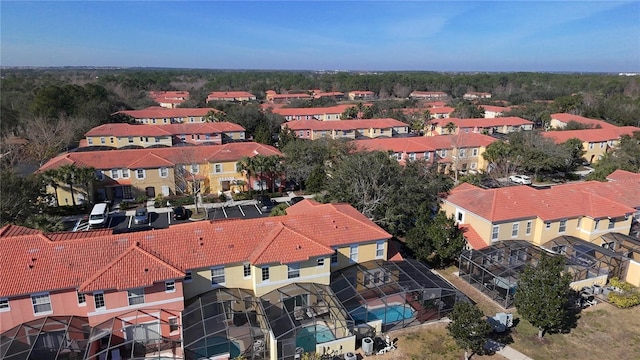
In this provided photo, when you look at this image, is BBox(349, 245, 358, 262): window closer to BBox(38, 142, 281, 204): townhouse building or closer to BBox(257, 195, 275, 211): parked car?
BBox(257, 195, 275, 211): parked car

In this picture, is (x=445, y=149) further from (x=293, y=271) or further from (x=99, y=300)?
(x=99, y=300)

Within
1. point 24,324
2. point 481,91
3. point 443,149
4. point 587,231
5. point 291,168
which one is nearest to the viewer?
point 24,324

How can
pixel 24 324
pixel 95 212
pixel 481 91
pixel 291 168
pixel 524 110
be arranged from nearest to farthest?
pixel 24 324, pixel 95 212, pixel 291 168, pixel 524 110, pixel 481 91

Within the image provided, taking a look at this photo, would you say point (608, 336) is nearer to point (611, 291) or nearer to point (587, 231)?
point (611, 291)

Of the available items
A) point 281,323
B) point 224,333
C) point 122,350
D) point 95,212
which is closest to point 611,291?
point 281,323

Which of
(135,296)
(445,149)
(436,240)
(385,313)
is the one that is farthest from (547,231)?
(135,296)

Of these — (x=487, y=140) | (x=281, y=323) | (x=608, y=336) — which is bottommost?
(x=608, y=336)

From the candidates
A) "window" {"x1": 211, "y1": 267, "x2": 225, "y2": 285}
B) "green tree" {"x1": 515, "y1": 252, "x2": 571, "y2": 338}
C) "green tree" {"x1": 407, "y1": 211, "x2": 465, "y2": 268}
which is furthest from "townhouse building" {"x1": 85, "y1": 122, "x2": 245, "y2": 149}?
"green tree" {"x1": 515, "y1": 252, "x2": 571, "y2": 338}

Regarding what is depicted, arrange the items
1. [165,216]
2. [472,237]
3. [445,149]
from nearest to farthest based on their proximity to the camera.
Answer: [472,237]
[165,216]
[445,149]
